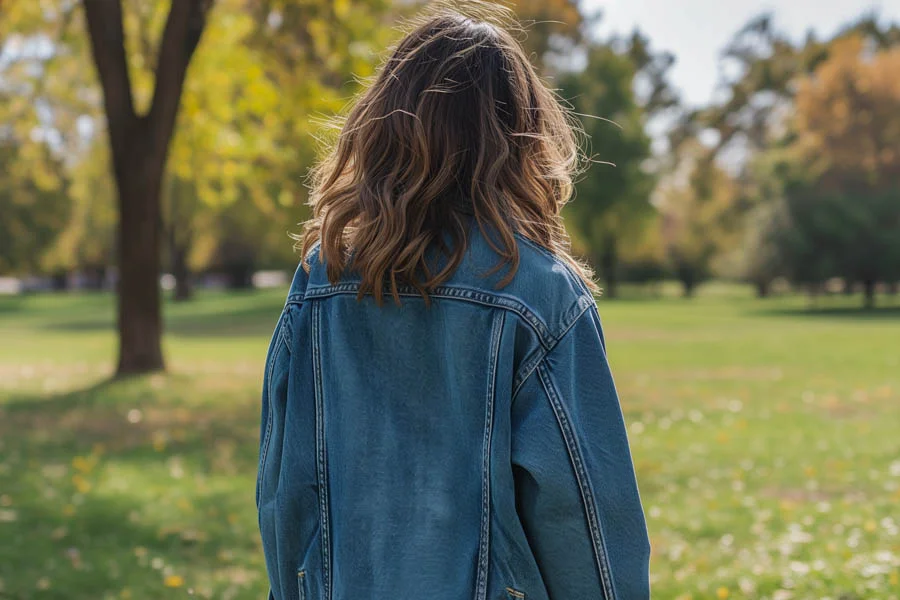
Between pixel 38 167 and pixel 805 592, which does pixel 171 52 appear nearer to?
pixel 38 167

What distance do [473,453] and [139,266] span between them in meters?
13.0

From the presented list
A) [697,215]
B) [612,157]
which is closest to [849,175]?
[612,157]

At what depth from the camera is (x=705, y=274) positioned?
64.2 m

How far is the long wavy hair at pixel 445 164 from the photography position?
5.88 feet

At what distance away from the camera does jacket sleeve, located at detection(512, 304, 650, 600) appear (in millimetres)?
1695

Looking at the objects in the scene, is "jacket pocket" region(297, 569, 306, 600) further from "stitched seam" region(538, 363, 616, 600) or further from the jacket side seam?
"stitched seam" region(538, 363, 616, 600)

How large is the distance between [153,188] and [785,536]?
33.9 feet

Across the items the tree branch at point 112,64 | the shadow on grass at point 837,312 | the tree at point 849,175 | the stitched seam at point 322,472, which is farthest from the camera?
the tree at point 849,175

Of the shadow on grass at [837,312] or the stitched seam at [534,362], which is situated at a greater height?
the stitched seam at [534,362]

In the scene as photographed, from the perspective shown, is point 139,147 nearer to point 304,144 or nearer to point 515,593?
point 304,144

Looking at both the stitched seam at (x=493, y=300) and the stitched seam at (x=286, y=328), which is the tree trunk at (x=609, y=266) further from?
the stitched seam at (x=493, y=300)

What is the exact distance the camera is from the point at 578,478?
1698 millimetres

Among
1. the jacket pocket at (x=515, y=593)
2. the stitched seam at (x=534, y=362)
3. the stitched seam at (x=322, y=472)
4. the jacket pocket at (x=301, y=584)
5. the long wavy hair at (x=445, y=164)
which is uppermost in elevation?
the long wavy hair at (x=445, y=164)

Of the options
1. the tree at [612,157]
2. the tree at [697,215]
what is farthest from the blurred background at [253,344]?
the tree at [697,215]
